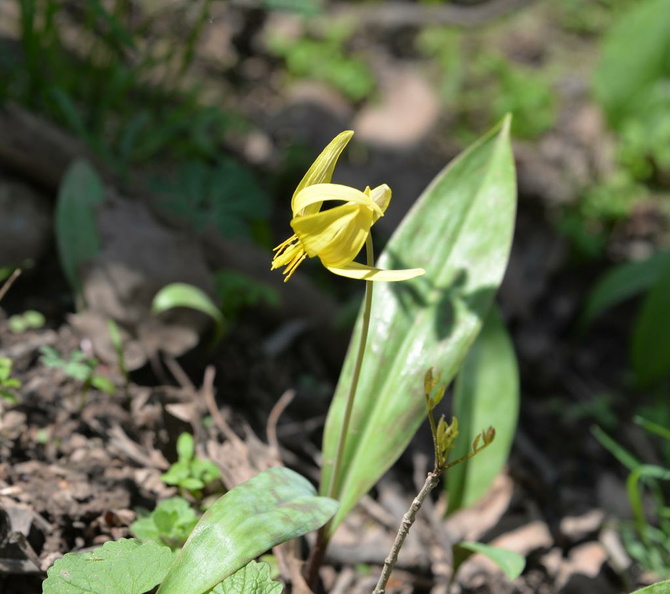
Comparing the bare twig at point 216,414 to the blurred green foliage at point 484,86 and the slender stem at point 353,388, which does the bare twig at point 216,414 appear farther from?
the blurred green foliage at point 484,86

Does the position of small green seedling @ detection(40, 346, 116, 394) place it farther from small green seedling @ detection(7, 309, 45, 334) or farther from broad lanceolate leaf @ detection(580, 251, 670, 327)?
broad lanceolate leaf @ detection(580, 251, 670, 327)

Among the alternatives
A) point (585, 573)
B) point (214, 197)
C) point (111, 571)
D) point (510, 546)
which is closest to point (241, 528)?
point (111, 571)

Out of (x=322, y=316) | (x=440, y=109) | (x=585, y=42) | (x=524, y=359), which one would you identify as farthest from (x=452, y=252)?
(x=585, y=42)

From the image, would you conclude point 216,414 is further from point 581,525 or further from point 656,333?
point 656,333

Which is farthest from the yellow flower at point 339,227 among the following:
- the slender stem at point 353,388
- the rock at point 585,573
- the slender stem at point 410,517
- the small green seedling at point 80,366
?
the rock at point 585,573

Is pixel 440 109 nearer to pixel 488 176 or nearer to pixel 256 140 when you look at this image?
pixel 256 140

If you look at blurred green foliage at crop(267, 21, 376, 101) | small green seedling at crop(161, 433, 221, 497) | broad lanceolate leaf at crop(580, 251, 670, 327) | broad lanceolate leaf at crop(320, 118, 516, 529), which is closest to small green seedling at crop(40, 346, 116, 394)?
small green seedling at crop(161, 433, 221, 497)
